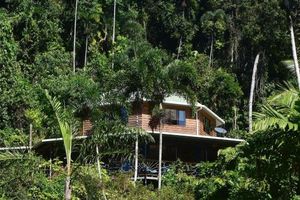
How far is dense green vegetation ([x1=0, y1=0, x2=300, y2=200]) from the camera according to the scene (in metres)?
11.0

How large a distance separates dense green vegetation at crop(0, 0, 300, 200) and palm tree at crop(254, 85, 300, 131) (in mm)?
17

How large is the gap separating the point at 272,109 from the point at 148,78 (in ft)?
57.6

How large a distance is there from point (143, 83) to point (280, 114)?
57.8ft

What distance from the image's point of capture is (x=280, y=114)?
9766 millimetres

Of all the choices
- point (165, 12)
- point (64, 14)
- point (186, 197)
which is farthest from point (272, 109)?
point (165, 12)

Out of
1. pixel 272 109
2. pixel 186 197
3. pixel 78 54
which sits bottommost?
pixel 186 197

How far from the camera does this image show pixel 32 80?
4734 centimetres

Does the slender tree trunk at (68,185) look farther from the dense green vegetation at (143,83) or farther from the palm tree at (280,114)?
the palm tree at (280,114)

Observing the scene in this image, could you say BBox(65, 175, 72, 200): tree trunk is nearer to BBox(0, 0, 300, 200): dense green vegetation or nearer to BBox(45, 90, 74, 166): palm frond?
BBox(0, 0, 300, 200): dense green vegetation

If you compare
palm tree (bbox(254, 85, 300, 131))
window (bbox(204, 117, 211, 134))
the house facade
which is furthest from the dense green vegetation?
the house facade

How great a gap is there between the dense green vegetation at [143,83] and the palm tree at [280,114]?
17 mm

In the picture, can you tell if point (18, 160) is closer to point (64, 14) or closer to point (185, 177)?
point (185, 177)

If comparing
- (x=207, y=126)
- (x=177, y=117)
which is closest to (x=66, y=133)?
(x=177, y=117)

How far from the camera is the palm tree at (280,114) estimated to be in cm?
957
